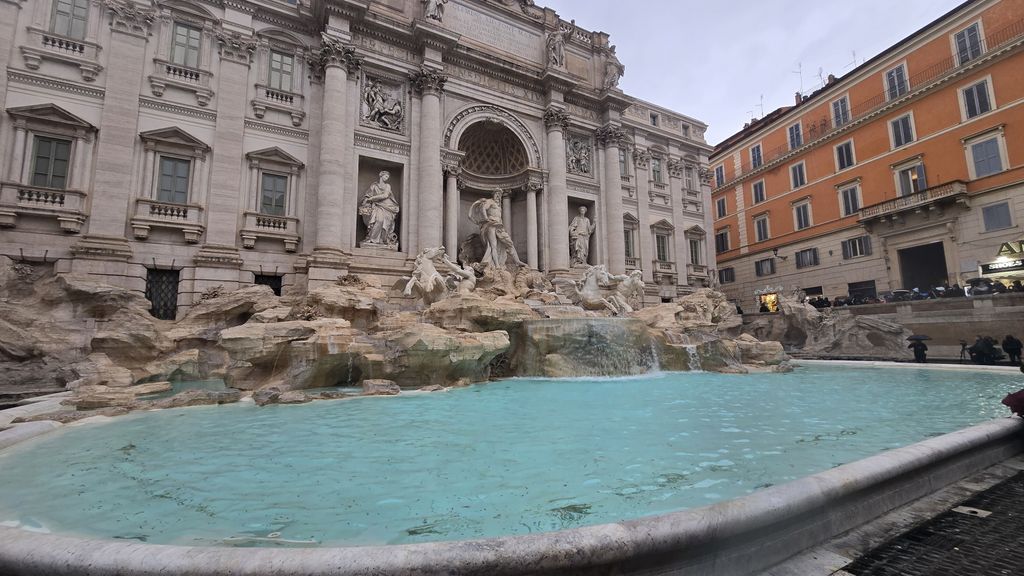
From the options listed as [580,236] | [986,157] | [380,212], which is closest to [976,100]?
[986,157]

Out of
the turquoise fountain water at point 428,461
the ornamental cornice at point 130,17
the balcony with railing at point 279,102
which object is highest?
the ornamental cornice at point 130,17

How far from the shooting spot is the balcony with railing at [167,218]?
13.0 meters

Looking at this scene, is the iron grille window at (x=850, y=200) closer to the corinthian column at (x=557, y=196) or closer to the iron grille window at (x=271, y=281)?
the corinthian column at (x=557, y=196)

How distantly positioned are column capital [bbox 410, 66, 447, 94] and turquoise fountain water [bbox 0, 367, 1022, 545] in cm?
1427

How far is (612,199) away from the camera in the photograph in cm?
2212

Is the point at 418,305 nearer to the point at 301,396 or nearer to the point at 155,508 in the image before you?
the point at 301,396

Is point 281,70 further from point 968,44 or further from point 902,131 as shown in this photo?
point 968,44

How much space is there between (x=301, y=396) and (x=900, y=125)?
28685mm

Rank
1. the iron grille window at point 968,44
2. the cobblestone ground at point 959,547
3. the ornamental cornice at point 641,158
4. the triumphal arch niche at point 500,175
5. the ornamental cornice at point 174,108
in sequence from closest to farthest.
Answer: the cobblestone ground at point 959,547, the ornamental cornice at point 174,108, the iron grille window at point 968,44, the triumphal arch niche at point 500,175, the ornamental cornice at point 641,158

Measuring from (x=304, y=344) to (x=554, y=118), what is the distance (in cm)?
1642

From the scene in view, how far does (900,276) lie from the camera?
21094 millimetres

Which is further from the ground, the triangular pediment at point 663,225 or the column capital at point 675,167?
the column capital at point 675,167

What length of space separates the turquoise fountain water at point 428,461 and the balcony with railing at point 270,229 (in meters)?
9.46

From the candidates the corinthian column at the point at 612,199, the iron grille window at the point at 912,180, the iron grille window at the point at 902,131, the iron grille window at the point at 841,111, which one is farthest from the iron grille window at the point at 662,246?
the iron grille window at the point at 902,131
